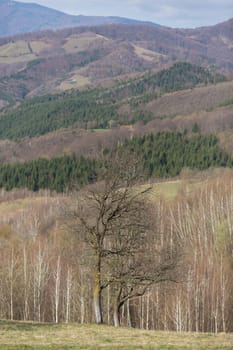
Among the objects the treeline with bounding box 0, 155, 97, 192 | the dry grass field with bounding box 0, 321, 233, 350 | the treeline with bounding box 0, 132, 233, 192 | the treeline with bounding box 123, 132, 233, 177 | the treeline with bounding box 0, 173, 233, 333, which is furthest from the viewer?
the treeline with bounding box 123, 132, 233, 177

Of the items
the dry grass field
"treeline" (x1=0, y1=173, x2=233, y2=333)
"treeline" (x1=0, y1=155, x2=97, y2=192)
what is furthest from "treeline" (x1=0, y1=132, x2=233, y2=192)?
the dry grass field

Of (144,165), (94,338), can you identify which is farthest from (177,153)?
(94,338)

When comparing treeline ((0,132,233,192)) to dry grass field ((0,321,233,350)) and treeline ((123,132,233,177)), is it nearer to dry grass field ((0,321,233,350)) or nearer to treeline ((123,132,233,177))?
treeline ((123,132,233,177))

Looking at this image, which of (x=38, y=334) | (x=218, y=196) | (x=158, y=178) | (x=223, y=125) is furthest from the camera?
(x=223, y=125)

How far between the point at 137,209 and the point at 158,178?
106349 mm

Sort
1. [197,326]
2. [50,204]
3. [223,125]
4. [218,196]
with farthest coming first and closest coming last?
[223,125] → [50,204] → [218,196] → [197,326]

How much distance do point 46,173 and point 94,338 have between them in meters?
121

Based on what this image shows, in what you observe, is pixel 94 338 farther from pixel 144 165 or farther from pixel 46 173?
pixel 46 173

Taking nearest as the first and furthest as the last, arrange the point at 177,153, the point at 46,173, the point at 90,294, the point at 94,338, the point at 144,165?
the point at 94,338
the point at 90,294
the point at 144,165
the point at 46,173
the point at 177,153

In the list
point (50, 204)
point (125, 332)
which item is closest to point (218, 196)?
point (50, 204)

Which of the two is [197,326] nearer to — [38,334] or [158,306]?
[158,306]

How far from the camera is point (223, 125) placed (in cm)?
19925

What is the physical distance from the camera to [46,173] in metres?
143

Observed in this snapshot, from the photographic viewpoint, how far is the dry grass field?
21375 mm
